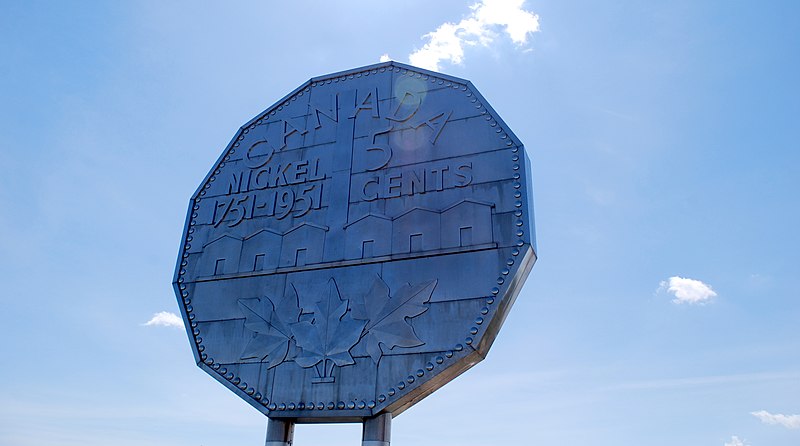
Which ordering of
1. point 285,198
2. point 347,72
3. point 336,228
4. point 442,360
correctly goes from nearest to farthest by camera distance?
point 442,360
point 336,228
point 285,198
point 347,72

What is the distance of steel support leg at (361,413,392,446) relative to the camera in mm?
9070

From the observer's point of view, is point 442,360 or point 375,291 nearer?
point 442,360

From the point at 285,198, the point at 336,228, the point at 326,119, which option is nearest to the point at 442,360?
the point at 336,228

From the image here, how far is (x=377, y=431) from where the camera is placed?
9094 mm

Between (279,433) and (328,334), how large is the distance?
1713 mm

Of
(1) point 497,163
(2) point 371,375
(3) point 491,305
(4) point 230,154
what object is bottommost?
(2) point 371,375

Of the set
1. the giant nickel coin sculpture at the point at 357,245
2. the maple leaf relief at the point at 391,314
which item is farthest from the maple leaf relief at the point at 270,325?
the maple leaf relief at the point at 391,314

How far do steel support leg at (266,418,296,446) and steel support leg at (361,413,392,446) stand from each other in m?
1.36

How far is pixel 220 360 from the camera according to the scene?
34.6 ft

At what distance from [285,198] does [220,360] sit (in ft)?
10.8

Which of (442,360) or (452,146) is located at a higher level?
(452,146)

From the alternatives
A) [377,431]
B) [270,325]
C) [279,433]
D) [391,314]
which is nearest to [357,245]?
[391,314]

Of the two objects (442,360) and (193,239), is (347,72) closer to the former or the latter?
(193,239)

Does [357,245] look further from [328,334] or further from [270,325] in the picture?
[270,325]
